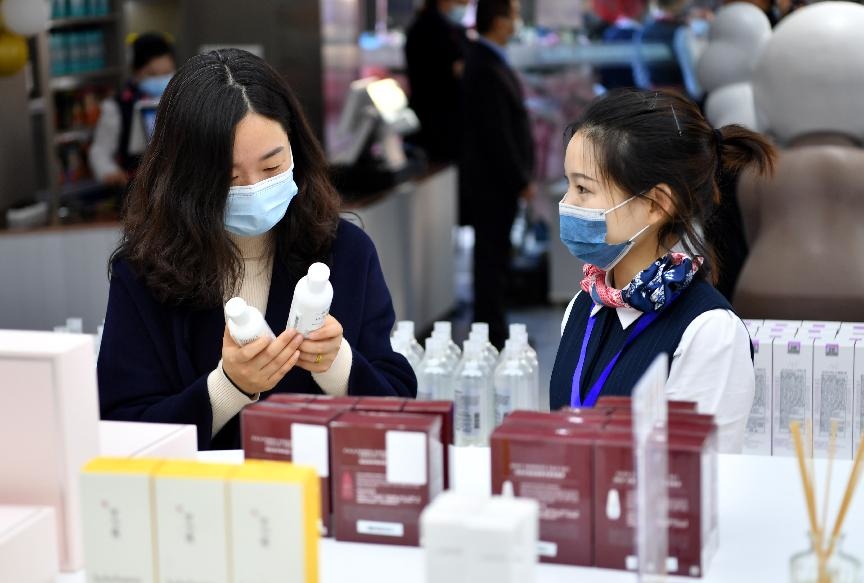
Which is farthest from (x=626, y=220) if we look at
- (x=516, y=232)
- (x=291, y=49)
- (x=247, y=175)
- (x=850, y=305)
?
(x=516, y=232)

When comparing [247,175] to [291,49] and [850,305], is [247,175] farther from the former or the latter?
[291,49]

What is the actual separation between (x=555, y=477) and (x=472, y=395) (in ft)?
6.36

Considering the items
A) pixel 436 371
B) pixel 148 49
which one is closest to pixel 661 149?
pixel 436 371

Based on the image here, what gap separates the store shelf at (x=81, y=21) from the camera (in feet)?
29.7

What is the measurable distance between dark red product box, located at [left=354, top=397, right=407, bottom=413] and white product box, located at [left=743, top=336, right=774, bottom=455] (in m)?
1.81

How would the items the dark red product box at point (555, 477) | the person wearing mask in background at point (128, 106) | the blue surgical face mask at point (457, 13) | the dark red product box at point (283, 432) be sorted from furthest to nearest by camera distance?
1. the blue surgical face mask at point (457, 13)
2. the person wearing mask in background at point (128, 106)
3. the dark red product box at point (283, 432)
4. the dark red product box at point (555, 477)

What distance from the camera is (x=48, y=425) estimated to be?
168 centimetres

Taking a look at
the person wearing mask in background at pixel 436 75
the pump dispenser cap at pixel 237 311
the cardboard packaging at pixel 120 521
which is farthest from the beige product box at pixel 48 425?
the person wearing mask in background at pixel 436 75

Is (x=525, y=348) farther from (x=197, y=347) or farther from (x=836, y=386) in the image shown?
(x=197, y=347)

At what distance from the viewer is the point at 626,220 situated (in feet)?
7.91

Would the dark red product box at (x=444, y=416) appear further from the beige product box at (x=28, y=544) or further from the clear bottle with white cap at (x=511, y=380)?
the clear bottle with white cap at (x=511, y=380)

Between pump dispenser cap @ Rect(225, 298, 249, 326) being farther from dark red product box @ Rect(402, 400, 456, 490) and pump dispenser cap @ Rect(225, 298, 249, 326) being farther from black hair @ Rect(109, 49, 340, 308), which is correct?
dark red product box @ Rect(402, 400, 456, 490)

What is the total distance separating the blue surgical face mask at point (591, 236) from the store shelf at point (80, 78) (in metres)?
7.39

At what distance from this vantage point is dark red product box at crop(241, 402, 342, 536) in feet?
→ 5.61
